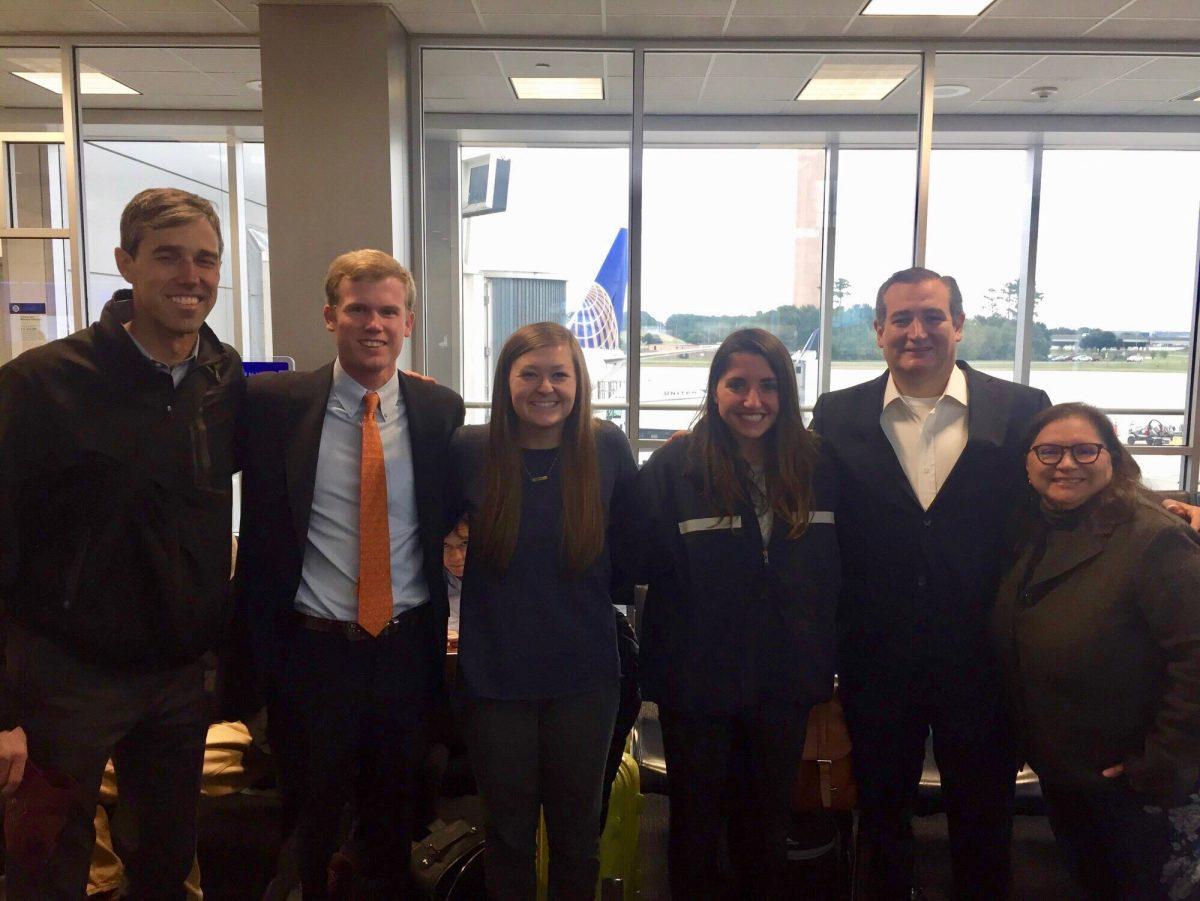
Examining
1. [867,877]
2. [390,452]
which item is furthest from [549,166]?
[867,877]

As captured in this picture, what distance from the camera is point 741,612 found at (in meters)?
1.90

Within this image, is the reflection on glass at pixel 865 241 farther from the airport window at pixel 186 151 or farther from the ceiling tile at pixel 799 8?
the airport window at pixel 186 151

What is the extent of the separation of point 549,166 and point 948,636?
3.59 meters

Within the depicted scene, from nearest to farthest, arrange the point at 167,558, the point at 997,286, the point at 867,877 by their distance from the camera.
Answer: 1. the point at 167,558
2. the point at 867,877
3. the point at 997,286

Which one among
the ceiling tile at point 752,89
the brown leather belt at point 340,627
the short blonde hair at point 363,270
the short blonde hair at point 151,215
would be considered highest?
the ceiling tile at point 752,89

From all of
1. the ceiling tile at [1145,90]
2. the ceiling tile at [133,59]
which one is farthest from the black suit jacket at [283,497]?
the ceiling tile at [1145,90]

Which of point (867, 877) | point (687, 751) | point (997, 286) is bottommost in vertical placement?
point (867, 877)

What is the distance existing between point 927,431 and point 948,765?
0.85 metres

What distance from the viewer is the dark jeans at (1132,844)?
1.79 m

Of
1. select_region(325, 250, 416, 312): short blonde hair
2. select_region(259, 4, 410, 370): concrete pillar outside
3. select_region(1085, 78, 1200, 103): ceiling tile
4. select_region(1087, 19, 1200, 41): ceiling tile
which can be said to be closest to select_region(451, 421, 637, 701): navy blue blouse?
select_region(325, 250, 416, 312): short blonde hair

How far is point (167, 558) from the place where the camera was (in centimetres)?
168

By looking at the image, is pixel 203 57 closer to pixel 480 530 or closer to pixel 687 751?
pixel 480 530

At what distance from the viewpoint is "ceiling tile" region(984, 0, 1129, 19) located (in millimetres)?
3730

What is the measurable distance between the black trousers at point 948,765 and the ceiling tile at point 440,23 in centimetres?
360
